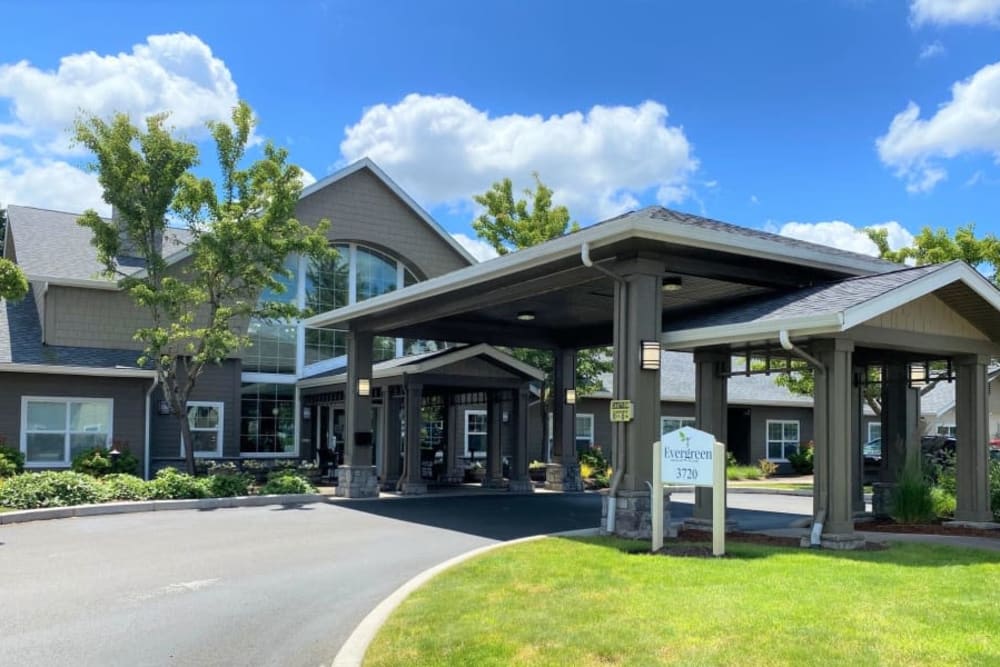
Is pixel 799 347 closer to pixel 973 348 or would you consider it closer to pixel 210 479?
pixel 973 348

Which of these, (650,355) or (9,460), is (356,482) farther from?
(650,355)

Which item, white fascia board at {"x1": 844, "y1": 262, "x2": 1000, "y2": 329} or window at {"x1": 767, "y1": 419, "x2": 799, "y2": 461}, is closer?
white fascia board at {"x1": 844, "y1": 262, "x2": 1000, "y2": 329}

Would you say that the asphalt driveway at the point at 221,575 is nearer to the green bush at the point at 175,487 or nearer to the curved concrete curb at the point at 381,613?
the curved concrete curb at the point at 381,613

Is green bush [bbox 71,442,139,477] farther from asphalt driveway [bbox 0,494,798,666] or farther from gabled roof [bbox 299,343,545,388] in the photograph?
gabled roof [bbox 299,343,545,388]

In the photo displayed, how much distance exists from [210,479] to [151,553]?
22.2 feet

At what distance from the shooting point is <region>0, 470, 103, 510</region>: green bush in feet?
50.0

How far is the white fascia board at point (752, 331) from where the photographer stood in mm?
10516

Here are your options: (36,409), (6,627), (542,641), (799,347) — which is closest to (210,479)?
(36,409)

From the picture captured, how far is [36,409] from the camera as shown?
20797 millimetres

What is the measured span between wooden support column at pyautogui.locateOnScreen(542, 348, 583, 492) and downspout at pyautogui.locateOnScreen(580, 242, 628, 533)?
32.0 feet

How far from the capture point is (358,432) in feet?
66.1

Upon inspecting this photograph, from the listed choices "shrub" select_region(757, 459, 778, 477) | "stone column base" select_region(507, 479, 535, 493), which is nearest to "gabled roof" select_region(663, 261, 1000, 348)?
"stone column base" select_region(507, 479, 535, 493)

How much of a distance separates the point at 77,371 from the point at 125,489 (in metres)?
5.38

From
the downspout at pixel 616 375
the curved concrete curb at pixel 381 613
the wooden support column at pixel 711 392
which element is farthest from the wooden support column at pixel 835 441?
the curved concrete curb at pixel 381 613
